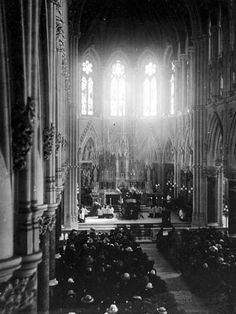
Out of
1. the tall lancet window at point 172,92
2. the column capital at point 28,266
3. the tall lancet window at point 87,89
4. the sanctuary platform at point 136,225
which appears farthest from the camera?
the tall lancet window at point 87,89

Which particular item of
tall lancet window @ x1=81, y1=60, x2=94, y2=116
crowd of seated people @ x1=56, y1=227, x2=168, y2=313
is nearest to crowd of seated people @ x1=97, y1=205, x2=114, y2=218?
tall lancet window @ x1=81, y1=60, x2=94, y2=116

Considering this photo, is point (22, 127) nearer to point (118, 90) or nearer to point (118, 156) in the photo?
point (118, 156)

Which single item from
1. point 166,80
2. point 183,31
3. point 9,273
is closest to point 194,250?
point 9,273

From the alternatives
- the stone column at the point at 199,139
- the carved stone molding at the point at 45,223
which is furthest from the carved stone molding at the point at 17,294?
the stone column at the point at 199,139

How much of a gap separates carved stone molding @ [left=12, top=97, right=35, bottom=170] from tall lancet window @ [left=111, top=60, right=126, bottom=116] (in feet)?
110

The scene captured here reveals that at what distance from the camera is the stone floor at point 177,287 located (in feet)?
49.2

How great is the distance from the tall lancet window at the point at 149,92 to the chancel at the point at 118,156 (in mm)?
94

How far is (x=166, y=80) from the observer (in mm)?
39125

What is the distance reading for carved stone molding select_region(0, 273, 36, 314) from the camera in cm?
622

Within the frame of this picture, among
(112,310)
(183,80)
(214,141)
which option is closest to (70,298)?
(112,310)

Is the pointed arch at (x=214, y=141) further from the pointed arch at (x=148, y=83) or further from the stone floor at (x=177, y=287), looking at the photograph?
the pointed arch at (x=148, y=83)

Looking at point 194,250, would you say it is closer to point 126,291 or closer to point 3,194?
point 126,291

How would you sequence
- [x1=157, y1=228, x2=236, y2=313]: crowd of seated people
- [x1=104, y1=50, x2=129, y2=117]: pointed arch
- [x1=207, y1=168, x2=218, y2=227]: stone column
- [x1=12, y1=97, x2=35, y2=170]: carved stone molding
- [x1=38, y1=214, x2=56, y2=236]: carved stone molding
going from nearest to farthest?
[x1=12, y1=97, x2=35, y2=170]: carved stone molding, [x1=38, y1=214, x2=56, y2=236]: carved stone molding, [x1=157, y1=228, x2=236, y2=313]: crowd of seated people, [x1=207, y1=168, x2=218, y2=227]: stone column, [x1=104, y1=50, x2=129, y2=117]: pointed arch

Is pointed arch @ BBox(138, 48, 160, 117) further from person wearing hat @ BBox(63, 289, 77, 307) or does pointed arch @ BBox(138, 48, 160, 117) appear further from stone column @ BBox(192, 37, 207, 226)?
person wearing hat @ BBox(63, 289, 77, 307)
